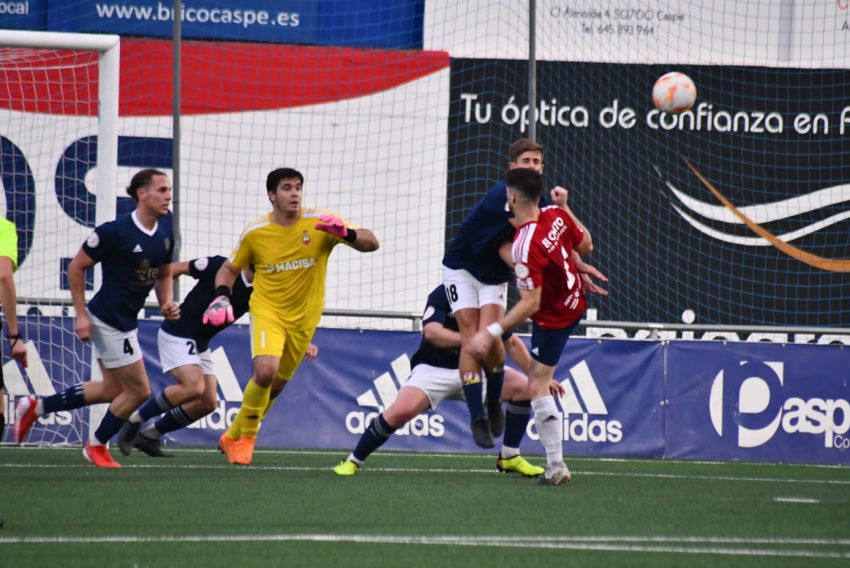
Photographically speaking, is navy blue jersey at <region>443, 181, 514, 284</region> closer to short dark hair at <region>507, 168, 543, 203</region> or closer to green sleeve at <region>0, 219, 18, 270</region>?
short dark hair at <region>507, 168, 543, 203</region>

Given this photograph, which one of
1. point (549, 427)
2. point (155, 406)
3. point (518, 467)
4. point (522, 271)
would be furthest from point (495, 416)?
point (155, 406)

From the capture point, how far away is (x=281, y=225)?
32.0 feet

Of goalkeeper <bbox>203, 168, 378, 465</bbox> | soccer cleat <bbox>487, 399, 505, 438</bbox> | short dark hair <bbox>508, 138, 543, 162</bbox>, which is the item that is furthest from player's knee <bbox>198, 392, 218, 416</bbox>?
short dark hair <bbox>508, 138, 543, 162</bbox>

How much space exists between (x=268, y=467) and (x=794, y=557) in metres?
4.86

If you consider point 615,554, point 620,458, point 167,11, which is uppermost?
point 167,11

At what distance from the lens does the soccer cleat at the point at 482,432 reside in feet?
29.2

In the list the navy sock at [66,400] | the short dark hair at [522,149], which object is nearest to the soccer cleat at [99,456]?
the navy sock at [66,400]

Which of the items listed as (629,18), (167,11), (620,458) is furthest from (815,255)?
(167,11)

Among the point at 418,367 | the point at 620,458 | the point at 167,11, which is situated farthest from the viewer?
the point at 167,11

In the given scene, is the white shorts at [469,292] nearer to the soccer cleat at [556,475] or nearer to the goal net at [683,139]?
the soccer cleat at [556,475]

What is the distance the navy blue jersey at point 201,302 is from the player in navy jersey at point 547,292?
9.16 feet

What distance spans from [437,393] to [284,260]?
4.94ft

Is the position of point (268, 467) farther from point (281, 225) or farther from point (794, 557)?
point (794, 557)

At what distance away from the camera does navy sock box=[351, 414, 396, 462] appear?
29.3 feet
